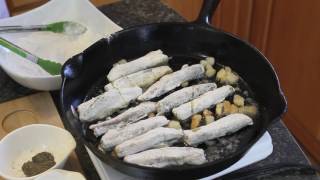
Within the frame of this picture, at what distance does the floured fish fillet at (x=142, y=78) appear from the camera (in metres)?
0.92

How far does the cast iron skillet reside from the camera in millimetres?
828

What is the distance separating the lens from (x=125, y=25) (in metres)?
1.22

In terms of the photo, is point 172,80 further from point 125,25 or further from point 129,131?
point 125,25

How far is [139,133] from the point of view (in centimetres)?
81

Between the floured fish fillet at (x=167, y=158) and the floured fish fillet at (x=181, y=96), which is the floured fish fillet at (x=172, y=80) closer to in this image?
the floured fish fillet at (x=181, y=96)

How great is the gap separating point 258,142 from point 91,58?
0.39 m

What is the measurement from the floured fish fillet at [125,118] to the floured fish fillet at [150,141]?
0.18 ft

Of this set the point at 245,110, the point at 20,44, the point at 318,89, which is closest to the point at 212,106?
the point at 245,110

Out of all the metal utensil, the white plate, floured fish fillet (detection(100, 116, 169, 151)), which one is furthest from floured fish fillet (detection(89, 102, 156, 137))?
the metal utensil

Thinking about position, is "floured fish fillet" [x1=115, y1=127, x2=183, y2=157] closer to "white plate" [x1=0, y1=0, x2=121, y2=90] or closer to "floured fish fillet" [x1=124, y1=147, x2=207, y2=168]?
"floured fish fillet" [x1=124, y1=147, x2=207, y2=168]

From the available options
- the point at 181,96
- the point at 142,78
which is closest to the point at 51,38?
the point at 142,78

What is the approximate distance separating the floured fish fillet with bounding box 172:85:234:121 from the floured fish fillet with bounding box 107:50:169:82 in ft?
0.46

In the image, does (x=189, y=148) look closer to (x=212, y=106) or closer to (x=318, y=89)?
(x=212, y=106)

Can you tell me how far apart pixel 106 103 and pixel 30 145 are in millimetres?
166
